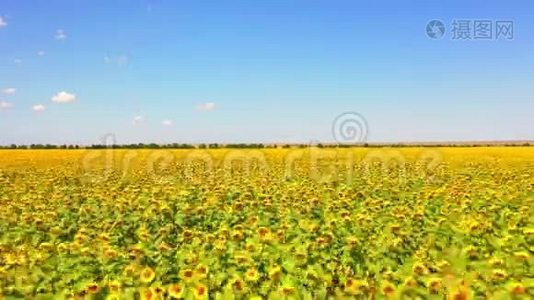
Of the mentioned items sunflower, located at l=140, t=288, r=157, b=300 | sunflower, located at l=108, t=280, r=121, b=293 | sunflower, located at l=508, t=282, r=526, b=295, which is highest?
sunflower, located at l=508, t=282, r=526, b=295

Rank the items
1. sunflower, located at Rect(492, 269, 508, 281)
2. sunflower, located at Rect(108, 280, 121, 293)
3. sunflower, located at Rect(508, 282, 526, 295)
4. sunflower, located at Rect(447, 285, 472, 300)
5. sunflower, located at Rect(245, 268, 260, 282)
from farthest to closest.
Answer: sunflower, located at Rect(245, 268, 260, 282) → sunflower, located at Rect(108, 280, 121, 293) → sunflower, located at Rect(492, 269, 508, 281) → sunflower, located at Rect(508, 282, 526, 295) → sunflower, located at Rect(447, 285, 472, 300)

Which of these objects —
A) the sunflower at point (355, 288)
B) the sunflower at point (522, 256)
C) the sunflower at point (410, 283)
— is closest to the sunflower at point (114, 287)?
the sunflower at point (355, 288)

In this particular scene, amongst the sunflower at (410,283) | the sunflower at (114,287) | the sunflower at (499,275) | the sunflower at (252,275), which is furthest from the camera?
the sunflower at (252,275)

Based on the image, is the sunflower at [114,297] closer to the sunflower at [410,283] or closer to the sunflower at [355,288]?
the sunflower at [355,288]

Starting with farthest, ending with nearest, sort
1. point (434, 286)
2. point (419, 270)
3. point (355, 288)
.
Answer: point (419, 270) < point (355, 288) < point (434, 286)

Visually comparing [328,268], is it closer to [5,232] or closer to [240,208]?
[240,208]

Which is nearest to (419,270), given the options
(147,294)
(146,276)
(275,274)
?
(275,274)

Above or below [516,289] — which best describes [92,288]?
below

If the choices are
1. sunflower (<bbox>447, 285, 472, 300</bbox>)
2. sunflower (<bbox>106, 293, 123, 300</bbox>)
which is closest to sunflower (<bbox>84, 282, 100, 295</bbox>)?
sunflower (<bbox>106, 293, 123, 300</bbox>)

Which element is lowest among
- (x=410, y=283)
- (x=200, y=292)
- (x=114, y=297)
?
(x=114, y=297)

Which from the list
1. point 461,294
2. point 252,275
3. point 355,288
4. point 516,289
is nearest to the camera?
point 461,294

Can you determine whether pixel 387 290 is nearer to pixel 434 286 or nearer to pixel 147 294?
pixel 434 286

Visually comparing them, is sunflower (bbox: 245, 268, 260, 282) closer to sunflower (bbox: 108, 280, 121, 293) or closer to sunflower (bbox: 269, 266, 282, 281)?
sunflower (bbox: 269, 266, 282, 281)

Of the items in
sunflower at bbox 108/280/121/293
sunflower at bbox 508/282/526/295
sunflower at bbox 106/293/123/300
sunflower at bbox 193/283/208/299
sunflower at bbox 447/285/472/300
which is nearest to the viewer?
sunflower at bbox 447/285/472/300
